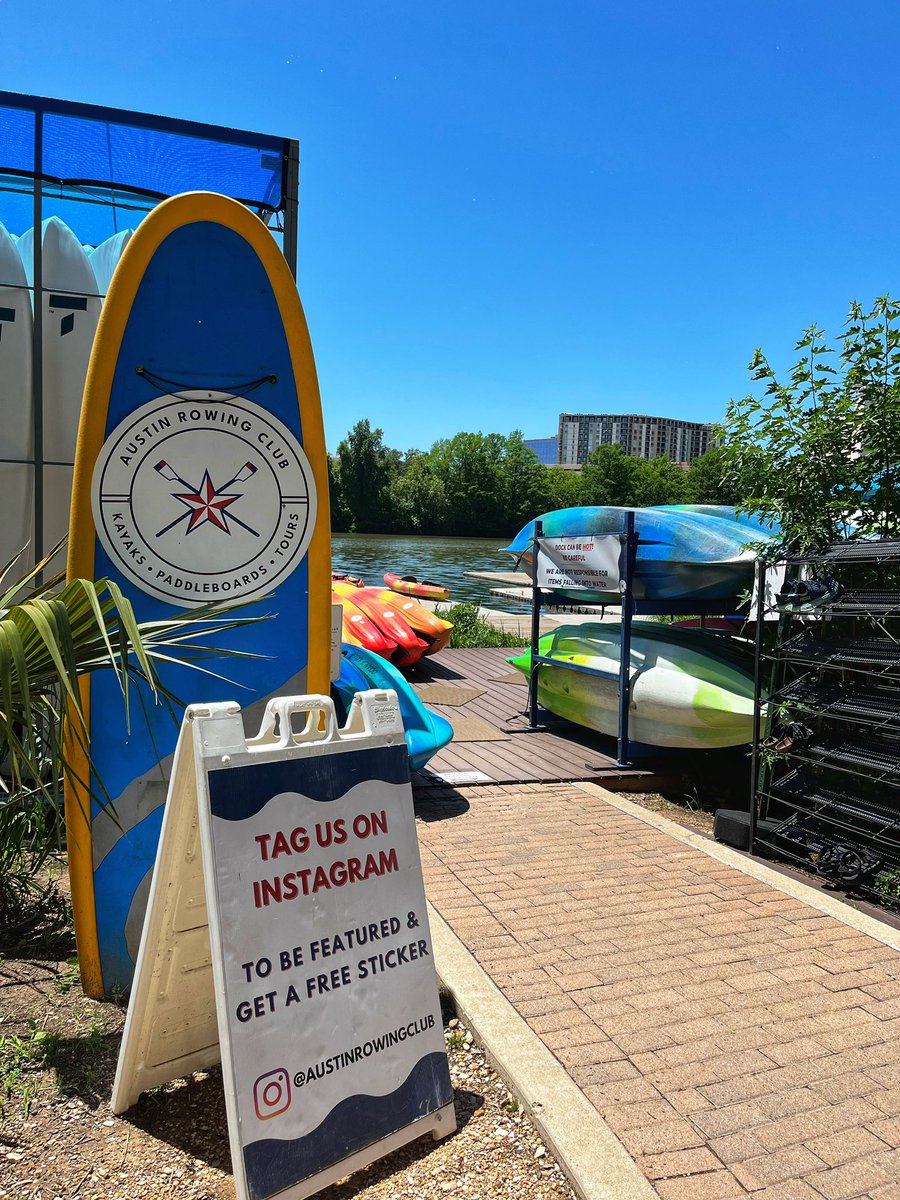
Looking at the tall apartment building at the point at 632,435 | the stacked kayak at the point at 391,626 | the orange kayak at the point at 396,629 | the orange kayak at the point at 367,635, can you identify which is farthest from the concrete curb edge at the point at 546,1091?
the tall apartment building at the point at 632,435

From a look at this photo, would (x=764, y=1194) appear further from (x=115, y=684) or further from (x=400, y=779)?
(x=115, y=684)

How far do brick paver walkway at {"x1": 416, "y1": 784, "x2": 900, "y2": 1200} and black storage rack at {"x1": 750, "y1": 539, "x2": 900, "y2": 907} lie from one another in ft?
1.58

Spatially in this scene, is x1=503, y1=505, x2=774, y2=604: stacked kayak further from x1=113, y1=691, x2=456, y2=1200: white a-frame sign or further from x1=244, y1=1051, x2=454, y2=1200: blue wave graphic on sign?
x1=244, y1=1051, x2=454, y2=1200: blue wave graphic on sign

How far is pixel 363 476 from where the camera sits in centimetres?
6988

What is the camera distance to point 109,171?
4188 millimetres

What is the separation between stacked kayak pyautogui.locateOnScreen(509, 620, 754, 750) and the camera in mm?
5973

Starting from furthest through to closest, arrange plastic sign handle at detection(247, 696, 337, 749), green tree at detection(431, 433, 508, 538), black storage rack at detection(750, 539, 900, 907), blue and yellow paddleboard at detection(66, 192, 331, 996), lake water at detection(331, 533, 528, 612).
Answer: green tree at detection(431, 433, 508, 538) → lake water at detection(331, 533, 528, 612) → black storage rack at detection(750, 539, 900, 907) → blue and yellow paddleboard at detection(66, 192, 331, 996) → plastic sign handle at detection(247, 696, 337, 749)

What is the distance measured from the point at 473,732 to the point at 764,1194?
5.49m

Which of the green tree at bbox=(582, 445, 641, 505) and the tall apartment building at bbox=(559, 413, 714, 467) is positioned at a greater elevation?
the tall apartment building at bbox=(559, 413, 714, 467)

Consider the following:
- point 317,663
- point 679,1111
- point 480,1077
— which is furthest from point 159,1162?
point 317,663

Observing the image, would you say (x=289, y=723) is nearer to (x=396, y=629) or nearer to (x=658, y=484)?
(x=396, y=629)

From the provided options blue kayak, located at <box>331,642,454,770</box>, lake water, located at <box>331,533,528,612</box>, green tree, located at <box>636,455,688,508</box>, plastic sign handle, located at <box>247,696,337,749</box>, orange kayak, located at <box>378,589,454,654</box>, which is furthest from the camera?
green tree, located at <box>636,455,688,508</box>

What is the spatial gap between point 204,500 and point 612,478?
9184cm

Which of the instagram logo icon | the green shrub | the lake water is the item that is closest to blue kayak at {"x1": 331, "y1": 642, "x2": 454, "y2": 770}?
the instagram logo icon
